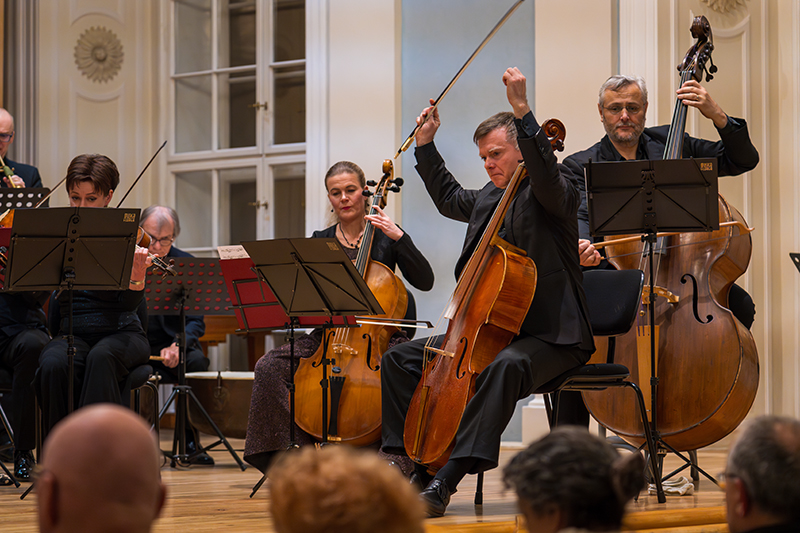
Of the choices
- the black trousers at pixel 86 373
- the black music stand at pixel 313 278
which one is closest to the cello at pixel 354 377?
the black music stand at pixel 313 278

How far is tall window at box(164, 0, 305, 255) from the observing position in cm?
567

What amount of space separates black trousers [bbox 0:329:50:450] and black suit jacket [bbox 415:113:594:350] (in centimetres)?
193

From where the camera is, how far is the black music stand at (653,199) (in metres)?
2.72

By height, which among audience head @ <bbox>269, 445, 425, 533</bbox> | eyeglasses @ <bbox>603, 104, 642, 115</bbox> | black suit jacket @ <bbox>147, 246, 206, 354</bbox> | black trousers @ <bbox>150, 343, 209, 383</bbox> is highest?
eyeglasses @ <bbox>603, 104, 642, 115</bbox>

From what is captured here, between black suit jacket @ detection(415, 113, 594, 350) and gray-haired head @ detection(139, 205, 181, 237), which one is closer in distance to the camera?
black suit jacket @ detection(415, 113, 594, 350)

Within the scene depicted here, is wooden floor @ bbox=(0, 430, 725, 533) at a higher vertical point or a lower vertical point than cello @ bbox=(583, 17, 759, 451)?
lower

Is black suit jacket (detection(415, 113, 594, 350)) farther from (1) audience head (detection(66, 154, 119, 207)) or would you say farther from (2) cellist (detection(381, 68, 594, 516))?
(1) audience head (detection(66, 154, 119, 207))

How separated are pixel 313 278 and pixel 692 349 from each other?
1.25m

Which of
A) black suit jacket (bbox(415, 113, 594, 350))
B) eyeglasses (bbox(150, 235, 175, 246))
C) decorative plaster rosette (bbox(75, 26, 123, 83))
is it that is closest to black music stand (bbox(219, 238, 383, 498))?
black suit jacket (bbox(415, 113, 594, 350))

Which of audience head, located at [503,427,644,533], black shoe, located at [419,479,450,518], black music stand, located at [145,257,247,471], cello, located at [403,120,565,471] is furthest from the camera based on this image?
black music stand, located at [145,257,247,471]

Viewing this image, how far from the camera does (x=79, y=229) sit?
286 cm

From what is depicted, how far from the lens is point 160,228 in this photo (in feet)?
14.6

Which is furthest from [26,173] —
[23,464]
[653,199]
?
[653,199]

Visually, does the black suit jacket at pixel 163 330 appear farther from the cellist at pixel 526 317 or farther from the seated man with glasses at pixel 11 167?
the cellist at pixel 526 317
